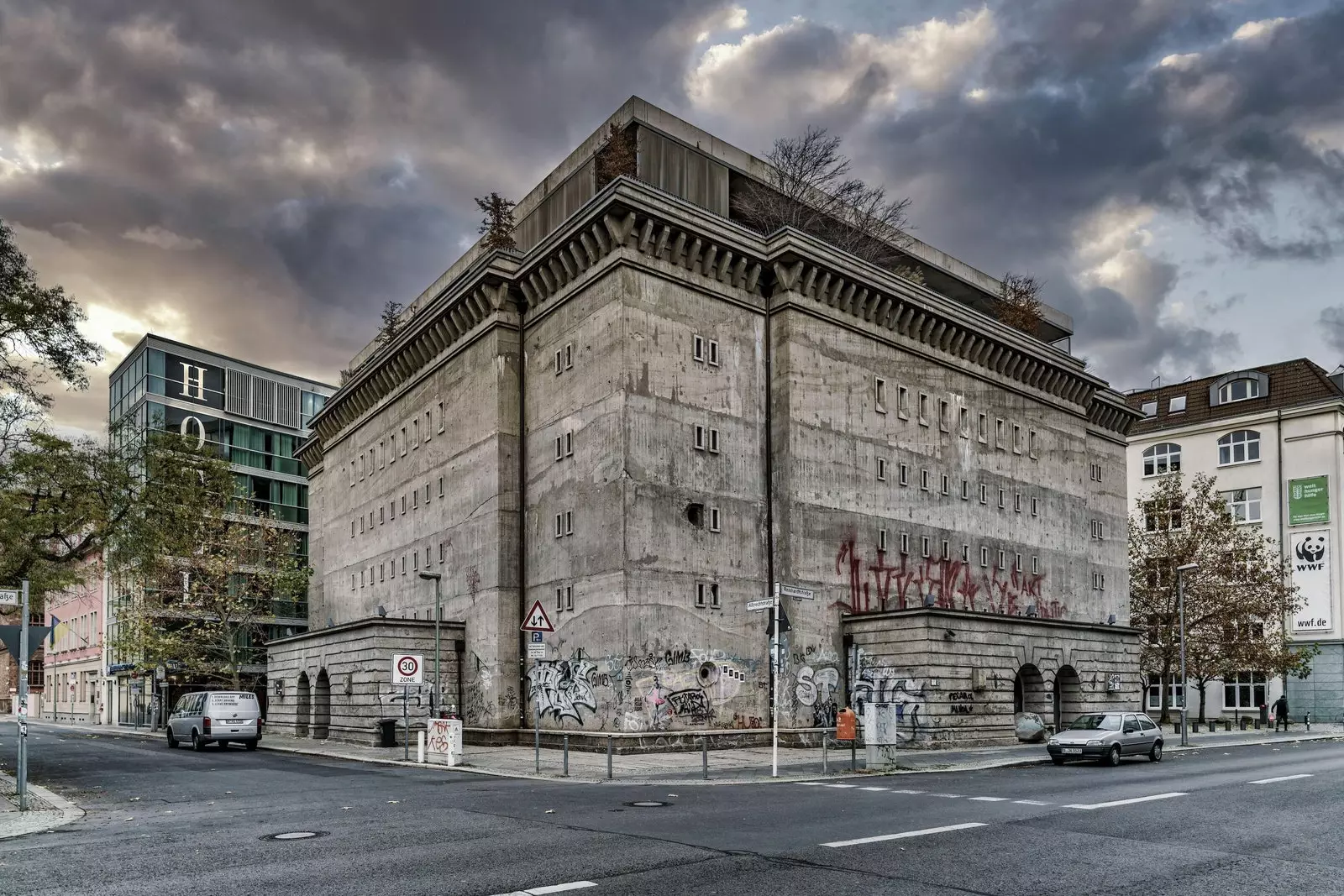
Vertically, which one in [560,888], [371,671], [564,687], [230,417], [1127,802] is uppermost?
[230,417]

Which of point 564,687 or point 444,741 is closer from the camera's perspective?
point 444,741

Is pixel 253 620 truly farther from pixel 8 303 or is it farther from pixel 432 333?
pixel 8 303

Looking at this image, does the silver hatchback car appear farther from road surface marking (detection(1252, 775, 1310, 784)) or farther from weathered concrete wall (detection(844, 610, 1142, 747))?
road surface marking (detection(1252, 775, 1310, 784))

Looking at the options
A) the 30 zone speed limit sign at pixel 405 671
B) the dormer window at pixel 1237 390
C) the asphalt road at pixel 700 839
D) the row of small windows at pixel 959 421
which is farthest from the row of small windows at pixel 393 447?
the dormer window at pixel 1237 390

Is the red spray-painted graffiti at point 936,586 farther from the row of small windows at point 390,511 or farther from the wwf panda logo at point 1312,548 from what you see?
the wwf panda logo at point 1312,548

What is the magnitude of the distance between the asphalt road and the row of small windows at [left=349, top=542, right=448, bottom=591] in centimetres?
2132

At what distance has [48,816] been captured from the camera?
1692cm

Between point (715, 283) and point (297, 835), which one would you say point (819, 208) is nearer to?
point (715, 283)

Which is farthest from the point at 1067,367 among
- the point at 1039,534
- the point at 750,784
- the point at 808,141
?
the point at 750,784

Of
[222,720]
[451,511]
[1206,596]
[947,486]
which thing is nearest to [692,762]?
[451,511]

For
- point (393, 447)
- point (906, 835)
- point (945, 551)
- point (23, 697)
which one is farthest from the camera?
point (393, 447)

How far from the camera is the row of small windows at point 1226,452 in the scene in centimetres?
7031

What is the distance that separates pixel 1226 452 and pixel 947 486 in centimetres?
3692

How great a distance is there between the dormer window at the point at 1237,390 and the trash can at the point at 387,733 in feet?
194
